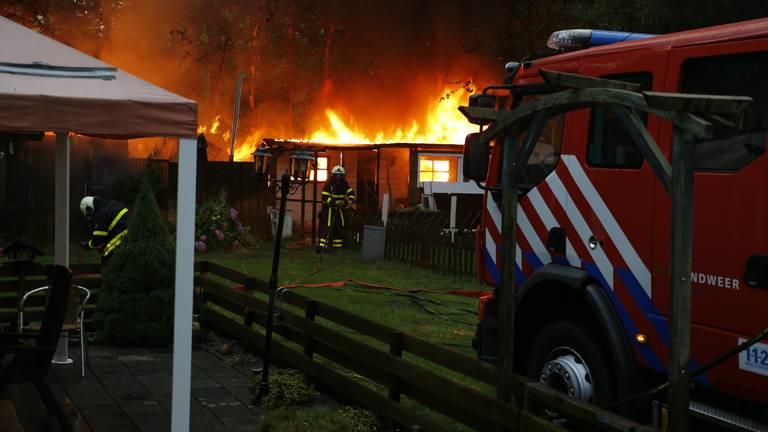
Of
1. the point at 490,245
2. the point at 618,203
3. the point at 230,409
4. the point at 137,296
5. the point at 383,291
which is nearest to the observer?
the point at 618,203

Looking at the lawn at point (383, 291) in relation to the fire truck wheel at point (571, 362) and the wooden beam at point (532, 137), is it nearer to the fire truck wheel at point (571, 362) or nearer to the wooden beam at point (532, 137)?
the fire truck wheel at point (571, 362)

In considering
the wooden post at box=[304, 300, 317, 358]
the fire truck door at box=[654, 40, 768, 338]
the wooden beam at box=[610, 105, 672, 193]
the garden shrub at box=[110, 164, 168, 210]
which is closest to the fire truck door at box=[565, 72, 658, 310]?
the fire truck door at box=[654, 40, 768, 338]

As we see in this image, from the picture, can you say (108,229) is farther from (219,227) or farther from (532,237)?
(219,227)

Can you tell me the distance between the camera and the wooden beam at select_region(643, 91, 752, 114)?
12.4 ft

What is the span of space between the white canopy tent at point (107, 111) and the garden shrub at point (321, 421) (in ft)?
3.13

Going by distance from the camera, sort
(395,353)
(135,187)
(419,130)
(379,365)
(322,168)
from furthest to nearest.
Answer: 1. (419,130)
2. (322,168)
3. (135,187)
4. (379,365)
5. (395,353)

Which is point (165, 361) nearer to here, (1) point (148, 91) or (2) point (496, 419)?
(1) point (148, 91)

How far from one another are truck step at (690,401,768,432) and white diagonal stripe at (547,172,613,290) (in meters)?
0.94

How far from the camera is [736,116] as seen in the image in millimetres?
5133

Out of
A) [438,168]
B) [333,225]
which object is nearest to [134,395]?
[333,225]

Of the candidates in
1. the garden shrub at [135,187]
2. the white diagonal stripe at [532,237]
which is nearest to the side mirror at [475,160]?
the white diagonal stripe at [532,237]

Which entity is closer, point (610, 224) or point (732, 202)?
point (732, 202)

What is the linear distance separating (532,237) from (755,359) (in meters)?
2.08

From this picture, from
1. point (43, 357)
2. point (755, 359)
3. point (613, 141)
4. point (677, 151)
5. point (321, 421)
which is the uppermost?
point (613, 141)
